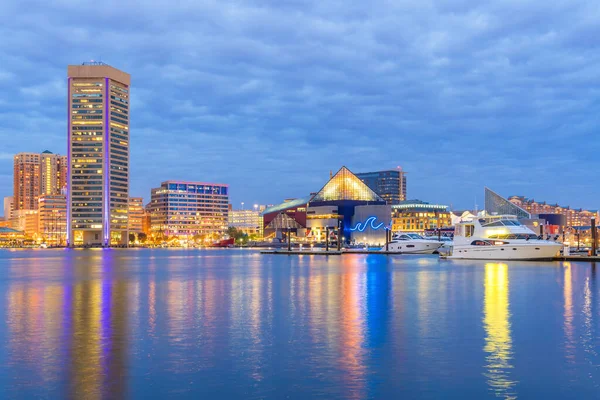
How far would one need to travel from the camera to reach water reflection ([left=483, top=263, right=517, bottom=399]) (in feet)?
57.5

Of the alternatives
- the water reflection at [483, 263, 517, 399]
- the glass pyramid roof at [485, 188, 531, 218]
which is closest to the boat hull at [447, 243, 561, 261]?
the water reflection at [483, 263, 517, 399]

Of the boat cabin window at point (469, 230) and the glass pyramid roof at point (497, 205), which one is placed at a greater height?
the glass pyramid roof at point (497, 205)

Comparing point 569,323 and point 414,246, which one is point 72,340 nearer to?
point 569,323

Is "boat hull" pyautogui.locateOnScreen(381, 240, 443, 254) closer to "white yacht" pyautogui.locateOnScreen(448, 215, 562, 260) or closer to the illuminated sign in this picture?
"white yacht" pyautogui.locateOnScreen(448, 215, 562, 260)

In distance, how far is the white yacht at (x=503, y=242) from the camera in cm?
7762

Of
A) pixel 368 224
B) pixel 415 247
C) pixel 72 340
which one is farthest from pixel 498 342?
pixel 368 224

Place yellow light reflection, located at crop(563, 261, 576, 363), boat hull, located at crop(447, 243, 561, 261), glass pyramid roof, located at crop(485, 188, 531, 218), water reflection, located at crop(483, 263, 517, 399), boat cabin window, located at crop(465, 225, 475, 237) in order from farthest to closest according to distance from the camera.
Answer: glass pyramid roof, located at crop(485, 188, 531, 218) < boat cabin window, located at crop(465, 225, 475, 237) < boat hull, located at crop(447, 243, 561, 261) < yellow light reflection, located at crop(563, 261, 576, 363) < water reflection, located at crop(483, 263, 517, 399)

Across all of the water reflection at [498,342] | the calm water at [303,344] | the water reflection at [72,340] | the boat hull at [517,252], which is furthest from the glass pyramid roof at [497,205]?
the water reflection at [72,340]

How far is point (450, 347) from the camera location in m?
22.8

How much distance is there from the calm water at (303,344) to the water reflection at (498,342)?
2.2 inches

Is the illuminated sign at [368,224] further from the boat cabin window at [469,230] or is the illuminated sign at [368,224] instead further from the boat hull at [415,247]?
the boat cabin window at [469,230]

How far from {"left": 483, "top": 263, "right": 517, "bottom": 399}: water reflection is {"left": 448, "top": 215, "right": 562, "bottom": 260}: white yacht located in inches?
1406

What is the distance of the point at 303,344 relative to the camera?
2345cm

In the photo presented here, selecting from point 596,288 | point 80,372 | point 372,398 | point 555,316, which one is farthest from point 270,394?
point 596,288
